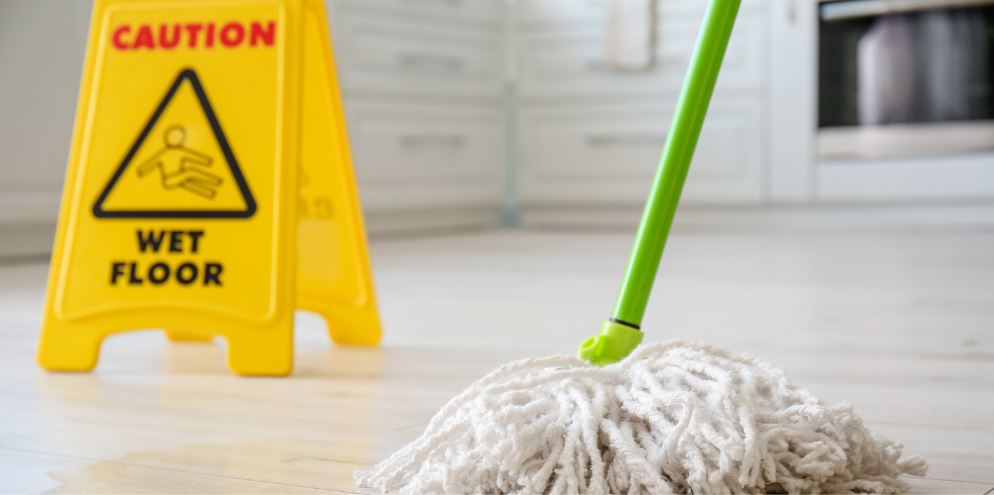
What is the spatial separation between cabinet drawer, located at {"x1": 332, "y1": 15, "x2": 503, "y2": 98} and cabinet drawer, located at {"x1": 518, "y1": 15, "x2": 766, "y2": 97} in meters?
0.14

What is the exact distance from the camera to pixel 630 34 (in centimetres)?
387

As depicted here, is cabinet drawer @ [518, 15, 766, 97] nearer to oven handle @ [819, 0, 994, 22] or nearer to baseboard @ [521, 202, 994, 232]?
oven handle @ [819, 0, 994, 22]

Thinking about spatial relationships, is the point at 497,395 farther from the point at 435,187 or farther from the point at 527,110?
the point at 527,110

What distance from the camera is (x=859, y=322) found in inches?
63.6

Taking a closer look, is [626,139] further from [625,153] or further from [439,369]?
[439,369]

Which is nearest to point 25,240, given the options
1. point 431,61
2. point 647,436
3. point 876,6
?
point 431,61

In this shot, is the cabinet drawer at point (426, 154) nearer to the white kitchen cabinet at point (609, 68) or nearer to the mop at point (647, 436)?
the white kitchen cabinet at point (609, 68)

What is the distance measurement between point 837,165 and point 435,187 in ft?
4.01


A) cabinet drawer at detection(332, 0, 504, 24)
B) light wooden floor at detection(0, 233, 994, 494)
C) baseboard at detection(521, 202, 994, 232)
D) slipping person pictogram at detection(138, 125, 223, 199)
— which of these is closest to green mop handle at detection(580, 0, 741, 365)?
light wooden floor at detection(0, 233, 994, 494)

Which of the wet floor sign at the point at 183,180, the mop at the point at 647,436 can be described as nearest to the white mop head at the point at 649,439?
the mop at the point at 647,436

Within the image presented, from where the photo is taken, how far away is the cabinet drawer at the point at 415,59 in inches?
140

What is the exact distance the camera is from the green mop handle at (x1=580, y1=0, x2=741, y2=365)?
0.81m

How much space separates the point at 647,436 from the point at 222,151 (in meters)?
0.82

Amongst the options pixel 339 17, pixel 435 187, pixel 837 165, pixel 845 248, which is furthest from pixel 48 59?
pixel 837 165
